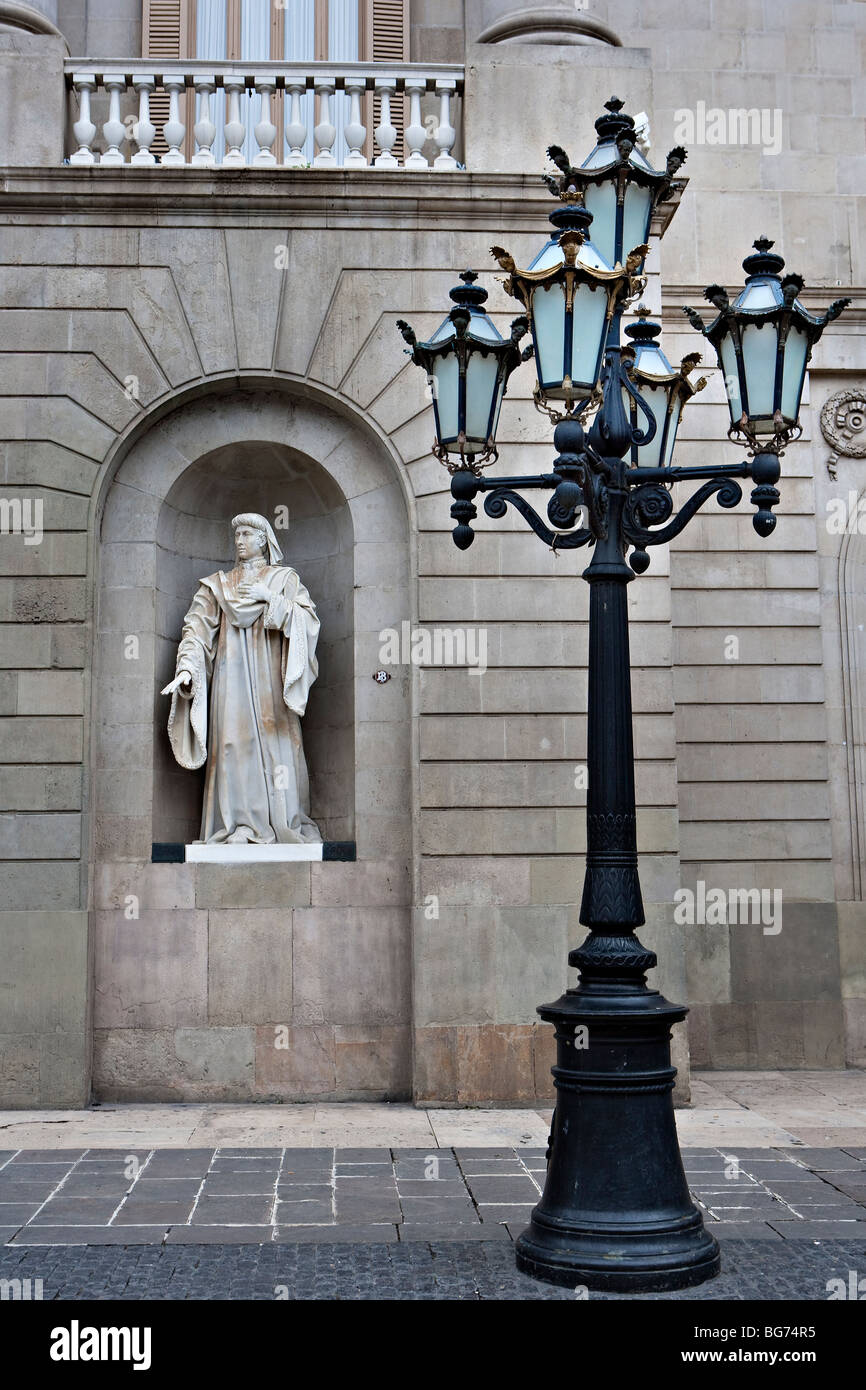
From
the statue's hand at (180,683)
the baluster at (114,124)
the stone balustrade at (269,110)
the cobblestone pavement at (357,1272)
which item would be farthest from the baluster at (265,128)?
the cobblestone pavement at (357,1272)

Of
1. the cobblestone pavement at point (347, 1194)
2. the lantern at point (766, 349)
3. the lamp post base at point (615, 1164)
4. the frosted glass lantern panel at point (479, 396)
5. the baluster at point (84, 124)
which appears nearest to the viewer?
the lamp post base at point (615, 1164)

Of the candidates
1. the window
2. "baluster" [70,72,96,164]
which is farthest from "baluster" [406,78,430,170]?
"baluster" [70,72,96,164]

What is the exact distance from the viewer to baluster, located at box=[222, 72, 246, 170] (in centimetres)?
1357

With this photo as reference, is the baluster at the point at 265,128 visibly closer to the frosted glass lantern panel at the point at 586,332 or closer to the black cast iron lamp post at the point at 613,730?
the black cast iron lamp post at the point at 613,730

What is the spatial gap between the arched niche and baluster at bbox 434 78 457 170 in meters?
2.61

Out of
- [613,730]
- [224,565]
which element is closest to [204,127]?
[224,565]

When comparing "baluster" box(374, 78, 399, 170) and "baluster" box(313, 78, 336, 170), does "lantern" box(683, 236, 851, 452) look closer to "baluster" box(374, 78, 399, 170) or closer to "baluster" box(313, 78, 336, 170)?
"baluster" box(374, 78, 399, 170)

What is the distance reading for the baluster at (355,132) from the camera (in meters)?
13.6

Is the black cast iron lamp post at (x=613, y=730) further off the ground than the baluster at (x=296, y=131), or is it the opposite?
the baluster at (x=296, y=131)

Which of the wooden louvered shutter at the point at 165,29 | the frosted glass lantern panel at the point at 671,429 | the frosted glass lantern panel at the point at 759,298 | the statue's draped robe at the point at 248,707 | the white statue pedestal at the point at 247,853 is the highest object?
the wooden louvered shutter at the point at 165,29

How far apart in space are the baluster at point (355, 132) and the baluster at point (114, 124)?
2.16 meters

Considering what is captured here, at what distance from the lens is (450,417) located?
8328mm

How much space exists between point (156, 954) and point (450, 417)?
6666 millimetres

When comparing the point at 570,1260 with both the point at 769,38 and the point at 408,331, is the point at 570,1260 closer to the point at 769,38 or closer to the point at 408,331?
the point at 408,331
